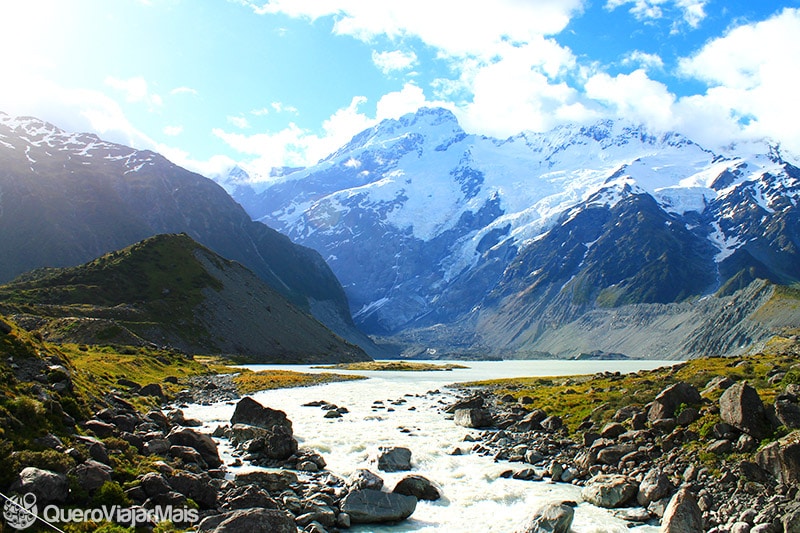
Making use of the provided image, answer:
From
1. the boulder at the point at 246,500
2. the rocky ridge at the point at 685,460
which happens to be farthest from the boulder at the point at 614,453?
the boulder at the point at 246,500

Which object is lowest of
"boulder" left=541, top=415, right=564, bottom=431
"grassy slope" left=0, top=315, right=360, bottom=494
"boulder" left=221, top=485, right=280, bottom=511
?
"boulder" left=541, top=415, right=564, bottom=431

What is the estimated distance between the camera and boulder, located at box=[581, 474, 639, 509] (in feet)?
93.5

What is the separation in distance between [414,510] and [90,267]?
165181mm

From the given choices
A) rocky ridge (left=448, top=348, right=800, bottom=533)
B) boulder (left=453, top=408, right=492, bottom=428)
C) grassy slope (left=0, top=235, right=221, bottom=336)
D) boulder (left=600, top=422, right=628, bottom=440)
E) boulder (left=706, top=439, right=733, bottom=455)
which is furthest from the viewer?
grassy slope (left=0, top=235, right=221, bottom=336)

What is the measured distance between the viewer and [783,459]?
86.9ft

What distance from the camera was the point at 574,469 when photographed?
34281 millimetres

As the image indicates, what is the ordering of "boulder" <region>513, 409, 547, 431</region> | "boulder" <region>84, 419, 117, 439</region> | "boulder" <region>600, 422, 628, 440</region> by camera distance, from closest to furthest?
"boulder" <region>84, 419, 117, 439</region>
"boulder" <region>600, 422, 628, 440</region>
"boulder" <region>513, 409, 547, 431</region>

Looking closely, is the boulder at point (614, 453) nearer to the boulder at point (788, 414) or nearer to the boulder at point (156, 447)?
the boulder at point (788, 414)

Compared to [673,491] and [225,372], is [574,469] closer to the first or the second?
[673,491]

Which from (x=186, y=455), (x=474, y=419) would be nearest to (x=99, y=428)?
(x=186, y=455)

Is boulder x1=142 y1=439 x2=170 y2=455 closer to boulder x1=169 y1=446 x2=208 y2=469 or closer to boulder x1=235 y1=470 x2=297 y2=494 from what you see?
boulder x1=169 y1=446 x2=208 y2=469

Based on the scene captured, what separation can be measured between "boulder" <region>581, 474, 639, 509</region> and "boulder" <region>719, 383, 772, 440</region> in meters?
7.35

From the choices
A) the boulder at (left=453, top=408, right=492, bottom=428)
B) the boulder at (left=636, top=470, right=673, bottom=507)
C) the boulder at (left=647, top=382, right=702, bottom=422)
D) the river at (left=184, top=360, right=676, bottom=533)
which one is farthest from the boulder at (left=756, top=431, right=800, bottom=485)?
the boulder at (left=453, top=408, right=492, bottom=428)

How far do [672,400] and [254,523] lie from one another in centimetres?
3055
